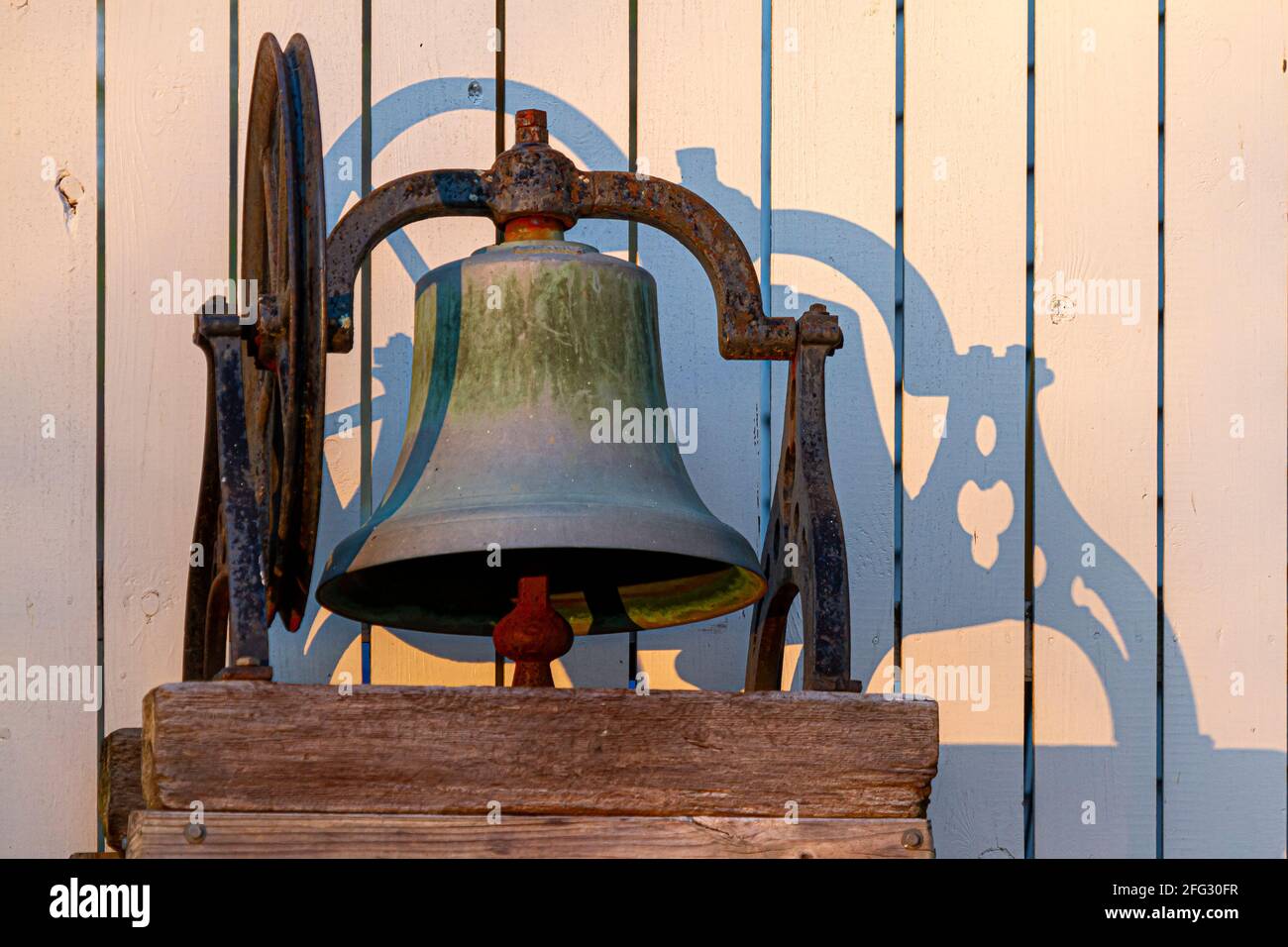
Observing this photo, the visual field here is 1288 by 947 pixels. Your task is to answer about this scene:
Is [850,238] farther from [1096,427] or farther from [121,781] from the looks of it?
[121,781]

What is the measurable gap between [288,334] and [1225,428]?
50.3 inches

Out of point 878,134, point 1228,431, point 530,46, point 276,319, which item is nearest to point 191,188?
point 530,46

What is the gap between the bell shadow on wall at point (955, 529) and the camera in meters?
2.72

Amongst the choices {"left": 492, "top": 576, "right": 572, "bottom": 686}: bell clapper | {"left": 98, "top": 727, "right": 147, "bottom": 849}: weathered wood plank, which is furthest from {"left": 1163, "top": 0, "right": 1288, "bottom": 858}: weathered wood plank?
{"left": 98, "top": 727, "right": 147, "bottom": 849}: weathered wood plank

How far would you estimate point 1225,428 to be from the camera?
282cm

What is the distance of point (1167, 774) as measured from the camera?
108 inches

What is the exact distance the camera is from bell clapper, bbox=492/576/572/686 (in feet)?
7.64

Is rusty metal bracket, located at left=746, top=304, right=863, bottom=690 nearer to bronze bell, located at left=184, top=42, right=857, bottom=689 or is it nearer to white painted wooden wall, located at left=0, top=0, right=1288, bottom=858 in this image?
bronze bell, located at left=184, top=42, right=857, bottom=689

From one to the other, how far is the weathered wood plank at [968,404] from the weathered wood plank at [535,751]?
76 centimetres

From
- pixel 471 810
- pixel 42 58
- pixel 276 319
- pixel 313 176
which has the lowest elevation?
pixel 471 810

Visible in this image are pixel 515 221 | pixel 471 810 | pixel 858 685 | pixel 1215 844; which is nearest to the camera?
pixel 471 810

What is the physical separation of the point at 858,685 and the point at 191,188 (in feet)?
A: 3.84

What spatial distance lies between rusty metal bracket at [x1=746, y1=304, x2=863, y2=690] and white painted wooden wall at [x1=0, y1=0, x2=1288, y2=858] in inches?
12.1

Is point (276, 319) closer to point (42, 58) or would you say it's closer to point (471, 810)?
point (471, 810)
